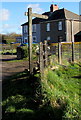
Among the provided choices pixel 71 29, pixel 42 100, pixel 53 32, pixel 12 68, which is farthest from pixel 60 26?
pixel 42 100

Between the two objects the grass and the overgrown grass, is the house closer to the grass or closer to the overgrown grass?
the overgrown grass

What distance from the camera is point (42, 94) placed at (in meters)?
5.04

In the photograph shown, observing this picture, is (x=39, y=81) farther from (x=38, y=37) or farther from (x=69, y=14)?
(x=38, y=37)

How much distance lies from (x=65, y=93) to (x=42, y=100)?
955 mm

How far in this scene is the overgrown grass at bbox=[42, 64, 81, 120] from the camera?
155 inches

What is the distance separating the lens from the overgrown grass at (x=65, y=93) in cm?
393

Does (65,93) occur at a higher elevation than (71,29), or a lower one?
lower

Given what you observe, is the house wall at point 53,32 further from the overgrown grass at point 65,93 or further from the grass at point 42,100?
the grass at point 42,100

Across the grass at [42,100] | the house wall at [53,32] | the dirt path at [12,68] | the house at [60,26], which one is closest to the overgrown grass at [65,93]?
the grass at [42,100]

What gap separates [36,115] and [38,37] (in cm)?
3953

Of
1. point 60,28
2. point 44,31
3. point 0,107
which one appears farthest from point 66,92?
point 44,31

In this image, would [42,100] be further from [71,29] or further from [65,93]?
[71,29]

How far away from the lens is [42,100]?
4797 mm

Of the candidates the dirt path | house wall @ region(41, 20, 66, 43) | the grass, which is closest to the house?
house wall @ region(41, 20, 66, 43)
